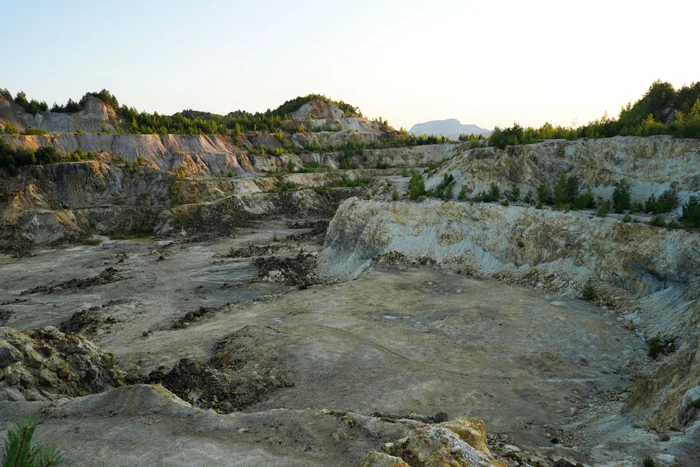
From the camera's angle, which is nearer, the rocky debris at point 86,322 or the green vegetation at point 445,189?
the rocky debris at point 86,322

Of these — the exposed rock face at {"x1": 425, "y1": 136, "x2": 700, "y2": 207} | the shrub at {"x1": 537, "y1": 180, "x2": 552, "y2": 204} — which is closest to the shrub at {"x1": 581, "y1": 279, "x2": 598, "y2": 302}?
the shrub at {"x1": 537, "y1": 180, "x2": 552, "y2": 204}

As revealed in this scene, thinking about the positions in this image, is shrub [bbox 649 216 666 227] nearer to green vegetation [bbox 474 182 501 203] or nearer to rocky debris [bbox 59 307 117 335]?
green vegetation [bbox 474 182 501 203]

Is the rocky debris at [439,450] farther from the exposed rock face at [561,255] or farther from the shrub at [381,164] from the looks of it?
the shrub at [381,164]

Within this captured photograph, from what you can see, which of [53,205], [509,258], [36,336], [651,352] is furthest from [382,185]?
[53,205]

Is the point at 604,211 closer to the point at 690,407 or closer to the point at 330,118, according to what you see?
the point at 690,407

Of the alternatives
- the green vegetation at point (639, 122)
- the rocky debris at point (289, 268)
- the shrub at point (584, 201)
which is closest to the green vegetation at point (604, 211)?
the shrub at point (584, 201)

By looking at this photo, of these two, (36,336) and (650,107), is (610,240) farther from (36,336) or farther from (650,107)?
(36,336)

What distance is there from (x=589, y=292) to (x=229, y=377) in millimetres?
15591

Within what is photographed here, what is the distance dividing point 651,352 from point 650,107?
77.7 ft

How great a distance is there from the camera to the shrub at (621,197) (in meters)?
22.4

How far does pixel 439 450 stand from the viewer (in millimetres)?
5930

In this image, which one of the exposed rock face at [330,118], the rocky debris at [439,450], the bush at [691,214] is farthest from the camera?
the exposed rock face at [330,118]

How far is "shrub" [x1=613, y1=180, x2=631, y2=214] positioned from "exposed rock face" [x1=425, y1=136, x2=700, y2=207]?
12.1 inches

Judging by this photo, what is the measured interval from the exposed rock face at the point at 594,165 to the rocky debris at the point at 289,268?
10.2 metres
